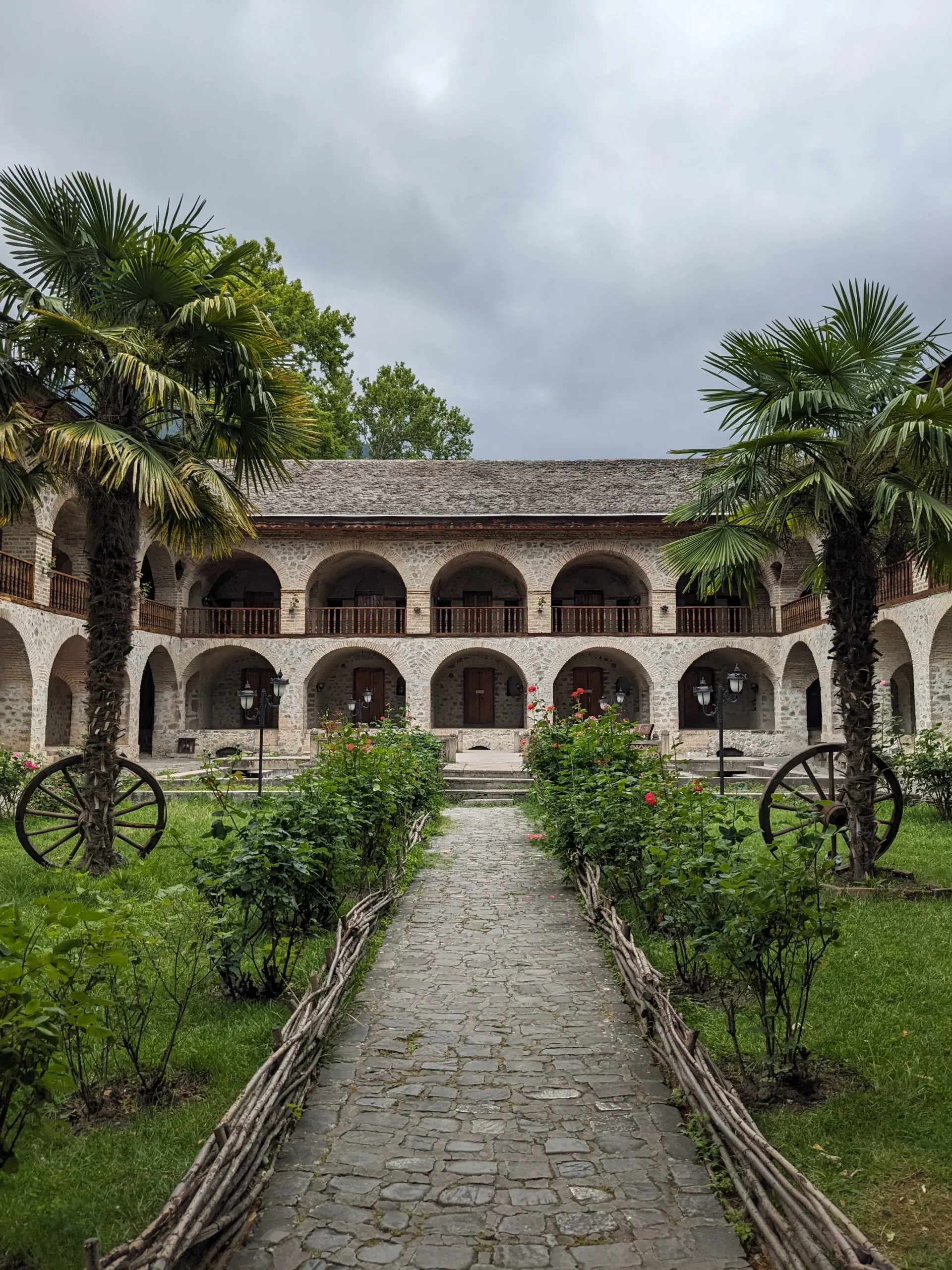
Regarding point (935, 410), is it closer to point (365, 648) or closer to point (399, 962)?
point (399, 962)

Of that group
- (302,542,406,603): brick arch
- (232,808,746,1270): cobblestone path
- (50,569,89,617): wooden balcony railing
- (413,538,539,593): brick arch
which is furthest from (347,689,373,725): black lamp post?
(232,808,746,1270): cobblestone path

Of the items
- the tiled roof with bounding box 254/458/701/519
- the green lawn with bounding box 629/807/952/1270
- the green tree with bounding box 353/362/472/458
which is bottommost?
the green lawn with bounding box 629/807/952/1270

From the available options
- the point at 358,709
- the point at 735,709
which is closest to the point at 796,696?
the point at 735,709

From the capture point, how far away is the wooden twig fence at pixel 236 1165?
2062 mm

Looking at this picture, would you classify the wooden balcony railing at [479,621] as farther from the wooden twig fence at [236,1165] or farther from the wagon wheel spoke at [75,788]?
the wooden twig fence at [236,1165]

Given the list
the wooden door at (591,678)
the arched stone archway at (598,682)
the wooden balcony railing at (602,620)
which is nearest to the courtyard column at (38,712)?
the wooden balcony railing at (602,620)

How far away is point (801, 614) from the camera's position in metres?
19.5

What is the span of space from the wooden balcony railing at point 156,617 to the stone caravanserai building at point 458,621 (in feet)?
0.21

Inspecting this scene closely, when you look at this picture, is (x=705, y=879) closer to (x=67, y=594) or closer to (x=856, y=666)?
(x=856, y=666)

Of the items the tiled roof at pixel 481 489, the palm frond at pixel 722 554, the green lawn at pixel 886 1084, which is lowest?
the green lawn at pixel 886 1084

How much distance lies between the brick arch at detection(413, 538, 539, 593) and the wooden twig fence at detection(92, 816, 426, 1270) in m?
17.4

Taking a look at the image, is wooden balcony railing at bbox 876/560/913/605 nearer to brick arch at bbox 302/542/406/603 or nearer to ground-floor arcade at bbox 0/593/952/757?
ground-floor arcade at bbox 0/593/952/757

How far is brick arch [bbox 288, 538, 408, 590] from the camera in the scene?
21125 mm

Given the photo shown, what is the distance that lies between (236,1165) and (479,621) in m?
20.2
